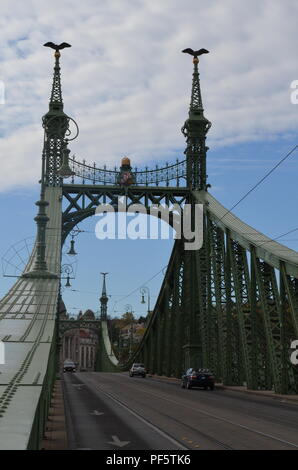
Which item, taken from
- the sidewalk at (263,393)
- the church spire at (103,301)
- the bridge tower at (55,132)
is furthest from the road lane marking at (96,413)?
the church spire at (103,301)

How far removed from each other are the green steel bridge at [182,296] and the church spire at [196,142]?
76mm

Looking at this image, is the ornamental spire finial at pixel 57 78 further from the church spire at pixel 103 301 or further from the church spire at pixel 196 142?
the church spire at pixel 103 301

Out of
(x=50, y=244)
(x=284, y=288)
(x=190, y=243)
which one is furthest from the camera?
(x=190, y=243)

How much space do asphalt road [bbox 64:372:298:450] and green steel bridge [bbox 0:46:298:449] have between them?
5.16 feet

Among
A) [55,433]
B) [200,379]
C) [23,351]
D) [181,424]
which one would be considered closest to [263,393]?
[200,379]

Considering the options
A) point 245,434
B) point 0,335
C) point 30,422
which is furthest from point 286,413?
point 30,422

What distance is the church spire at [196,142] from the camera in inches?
1994

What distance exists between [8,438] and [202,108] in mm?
46997

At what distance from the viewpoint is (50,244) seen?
45719 millimetres

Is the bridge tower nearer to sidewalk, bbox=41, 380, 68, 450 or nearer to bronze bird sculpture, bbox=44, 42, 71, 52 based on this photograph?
bronze bird sculpture, bbox=44, 42, 71, 52

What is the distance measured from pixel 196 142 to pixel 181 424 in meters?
34.9

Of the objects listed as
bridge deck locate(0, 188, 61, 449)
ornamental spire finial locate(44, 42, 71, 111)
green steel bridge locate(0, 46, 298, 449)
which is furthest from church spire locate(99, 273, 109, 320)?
bridge deck locate(0, 188, 61, 449)

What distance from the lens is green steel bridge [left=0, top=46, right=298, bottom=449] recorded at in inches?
490
